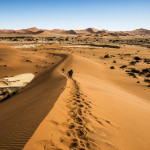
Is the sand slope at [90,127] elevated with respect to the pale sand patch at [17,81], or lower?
elevated

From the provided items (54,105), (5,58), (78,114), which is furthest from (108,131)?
(5,58)

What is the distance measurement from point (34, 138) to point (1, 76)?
46.6 feet

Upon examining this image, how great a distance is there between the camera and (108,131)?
16.6ft

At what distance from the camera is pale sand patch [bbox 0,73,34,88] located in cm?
1390

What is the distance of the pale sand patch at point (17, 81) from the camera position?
13.9 meters

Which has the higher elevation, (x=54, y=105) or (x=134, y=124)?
(x=54, y=105)

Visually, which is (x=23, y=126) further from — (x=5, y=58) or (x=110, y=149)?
(x=5, y=58)

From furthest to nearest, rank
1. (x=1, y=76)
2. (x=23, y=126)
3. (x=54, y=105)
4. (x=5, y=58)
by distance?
(x=5, y=58) → (x=1, y=76) → (x=54, y=105) → (x=23, y=126)

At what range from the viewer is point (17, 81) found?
583 inches

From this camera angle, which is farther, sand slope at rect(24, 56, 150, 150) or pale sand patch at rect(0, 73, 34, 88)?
pale sand patch at rect(0, 73, 34, 88)

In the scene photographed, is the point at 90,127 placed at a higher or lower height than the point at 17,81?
higher

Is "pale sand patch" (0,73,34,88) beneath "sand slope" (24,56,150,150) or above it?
beneath

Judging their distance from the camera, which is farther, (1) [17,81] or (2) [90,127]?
(1) [17,81]

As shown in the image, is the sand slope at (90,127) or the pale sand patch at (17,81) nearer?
the sand slope at (90,127)
